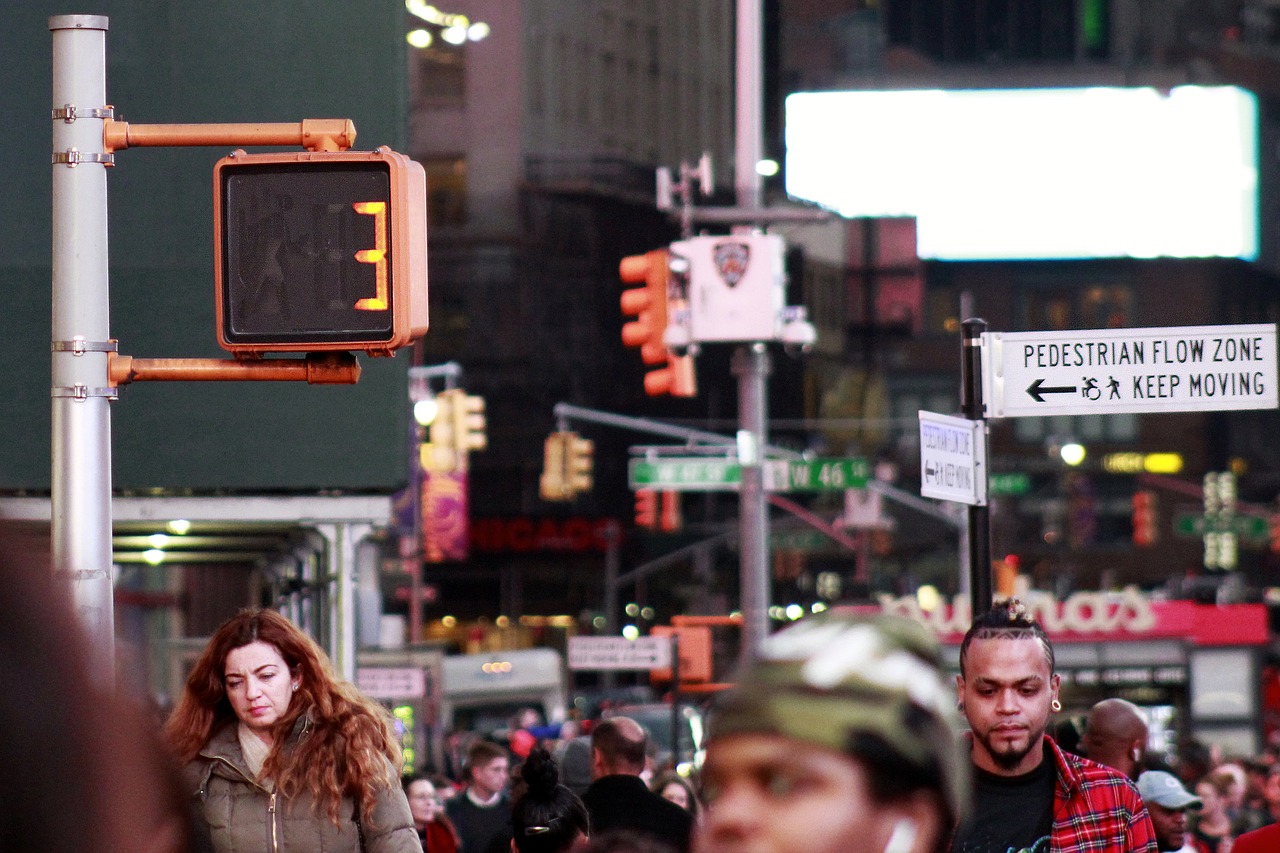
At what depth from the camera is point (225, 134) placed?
6.55 m

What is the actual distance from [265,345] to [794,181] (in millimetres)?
83974

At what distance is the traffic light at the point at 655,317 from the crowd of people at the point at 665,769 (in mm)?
6222

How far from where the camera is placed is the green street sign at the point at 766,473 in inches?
786

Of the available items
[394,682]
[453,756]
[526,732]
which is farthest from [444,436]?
[394,682]

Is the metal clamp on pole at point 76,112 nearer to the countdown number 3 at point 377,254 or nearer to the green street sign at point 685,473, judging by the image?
the countdown number 3 at point 377,254

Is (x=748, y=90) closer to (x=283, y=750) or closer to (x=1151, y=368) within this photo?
(x=1151, y=368)

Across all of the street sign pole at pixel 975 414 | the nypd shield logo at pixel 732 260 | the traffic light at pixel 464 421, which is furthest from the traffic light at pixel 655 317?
the traffic light at pixel 464 421

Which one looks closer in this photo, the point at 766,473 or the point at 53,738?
the point at 53,738

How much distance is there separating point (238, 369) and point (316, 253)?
48 cm

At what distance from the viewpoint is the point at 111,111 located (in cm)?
661

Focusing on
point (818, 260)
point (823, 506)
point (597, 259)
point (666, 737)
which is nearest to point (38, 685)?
point (666, 737)

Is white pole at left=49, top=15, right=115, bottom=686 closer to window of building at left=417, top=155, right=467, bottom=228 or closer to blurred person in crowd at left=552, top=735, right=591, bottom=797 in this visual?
blurred person in crowd at left=552, top=735, right=591, bottom=797

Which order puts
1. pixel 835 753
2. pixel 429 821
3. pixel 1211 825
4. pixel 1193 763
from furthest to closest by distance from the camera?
pixel 1193 763, pixel 1211 825, pixel 429 821, pixel 835 753

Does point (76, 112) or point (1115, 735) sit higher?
point (76, 112)
